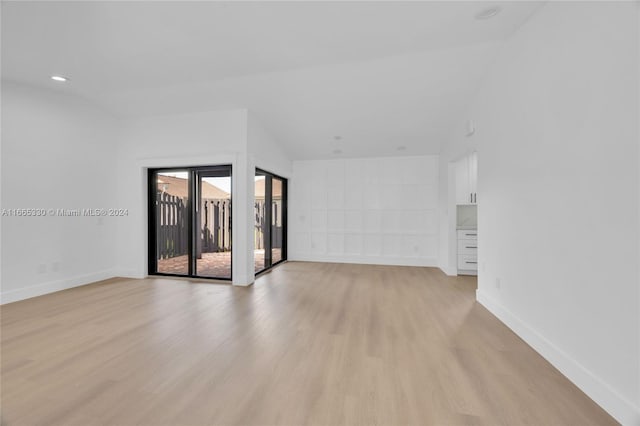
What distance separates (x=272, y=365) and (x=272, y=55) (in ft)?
10.1

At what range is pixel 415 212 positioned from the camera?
5750mm

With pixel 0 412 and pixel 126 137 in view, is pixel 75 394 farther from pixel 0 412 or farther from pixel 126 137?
pixel 126 137

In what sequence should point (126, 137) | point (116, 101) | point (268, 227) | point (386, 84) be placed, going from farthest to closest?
point (268, 227), point (126, 137), point (116, 101), point (386, 84)

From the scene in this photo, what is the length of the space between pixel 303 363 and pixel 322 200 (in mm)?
4510

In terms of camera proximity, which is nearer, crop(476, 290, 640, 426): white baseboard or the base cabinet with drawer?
crop(476, 290, 640, 426): white baseboard

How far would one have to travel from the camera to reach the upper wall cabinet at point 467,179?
195 inches

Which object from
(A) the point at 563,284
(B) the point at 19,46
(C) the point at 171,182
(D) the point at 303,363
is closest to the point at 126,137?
(C) the point at 171,182

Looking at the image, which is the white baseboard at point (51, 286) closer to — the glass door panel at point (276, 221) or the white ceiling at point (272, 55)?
the white ceiling at point (272, 55)

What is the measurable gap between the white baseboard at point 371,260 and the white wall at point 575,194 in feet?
9.52

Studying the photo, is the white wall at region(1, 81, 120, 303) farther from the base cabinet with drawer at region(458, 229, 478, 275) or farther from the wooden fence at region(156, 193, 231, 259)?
the base cabinet with drawer at region(458, 229, 478, 275)

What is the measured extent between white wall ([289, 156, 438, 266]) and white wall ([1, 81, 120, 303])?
3.63m

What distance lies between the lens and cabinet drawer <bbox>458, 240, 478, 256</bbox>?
15.7 ft

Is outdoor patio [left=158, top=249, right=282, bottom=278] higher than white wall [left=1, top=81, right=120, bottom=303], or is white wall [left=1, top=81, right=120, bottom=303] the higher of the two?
white wall [left=1, top=81, right=120, bottom=303]

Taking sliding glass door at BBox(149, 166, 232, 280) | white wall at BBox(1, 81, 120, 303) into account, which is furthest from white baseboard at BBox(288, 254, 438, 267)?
white wall at BBox(1, 81, 120, 303)
